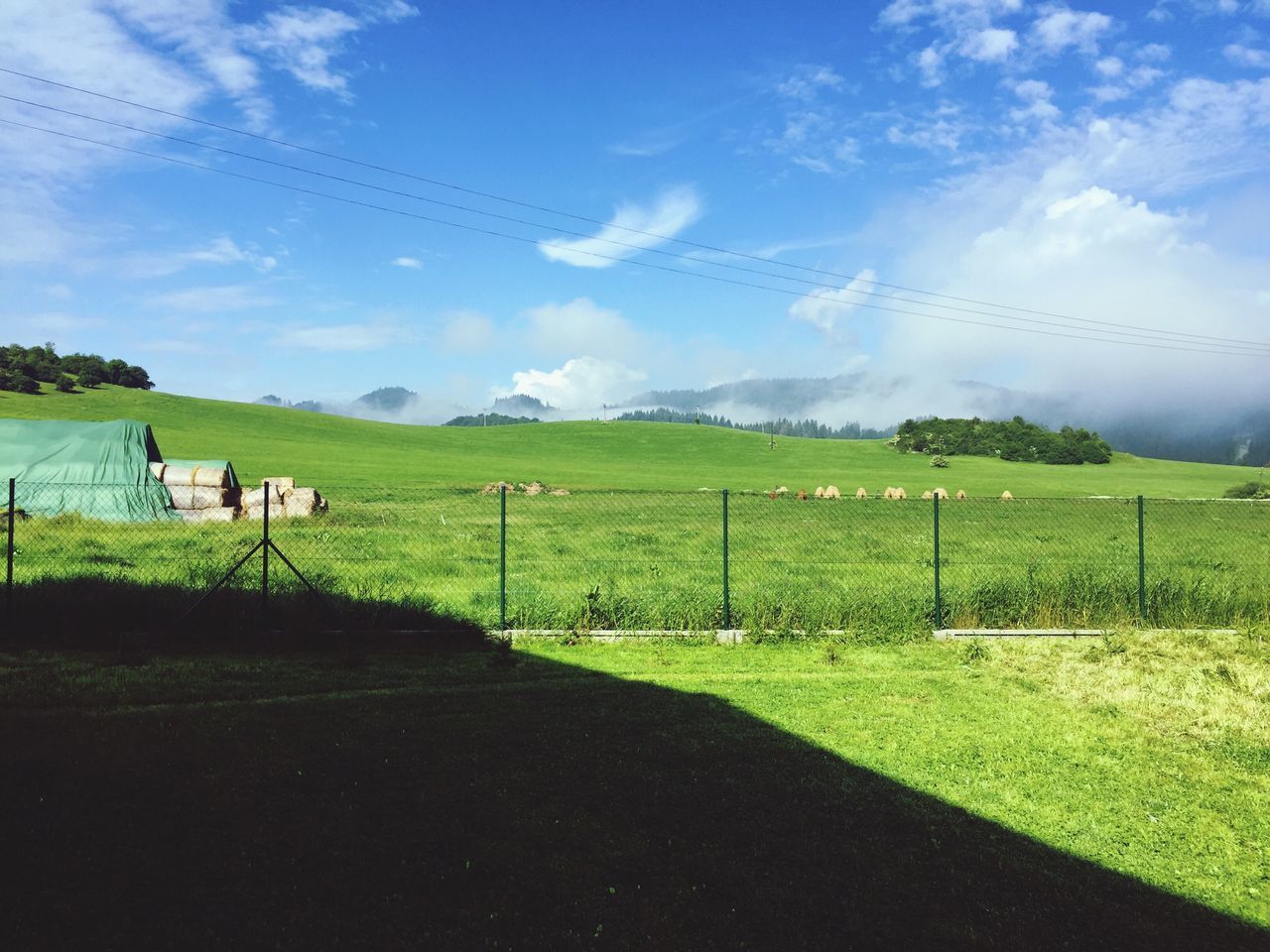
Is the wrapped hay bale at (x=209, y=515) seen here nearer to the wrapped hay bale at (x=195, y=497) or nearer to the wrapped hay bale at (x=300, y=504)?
the wrapped hay bale at (x=195, y=497)

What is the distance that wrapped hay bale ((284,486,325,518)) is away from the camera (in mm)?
28141

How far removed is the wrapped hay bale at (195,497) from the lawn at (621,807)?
18273 millimetres

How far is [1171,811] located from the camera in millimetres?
6363

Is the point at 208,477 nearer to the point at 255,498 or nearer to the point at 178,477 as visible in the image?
the point at 178,477

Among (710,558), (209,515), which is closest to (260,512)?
(209,515)

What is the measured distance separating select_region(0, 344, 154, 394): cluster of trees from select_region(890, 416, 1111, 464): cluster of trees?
101853 millimetres

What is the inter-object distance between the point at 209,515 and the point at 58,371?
84926 mm

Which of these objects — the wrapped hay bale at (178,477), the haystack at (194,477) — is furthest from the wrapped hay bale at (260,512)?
the wrapped hay bale at (178,477)

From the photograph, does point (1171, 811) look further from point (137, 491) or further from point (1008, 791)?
point (137, 491)

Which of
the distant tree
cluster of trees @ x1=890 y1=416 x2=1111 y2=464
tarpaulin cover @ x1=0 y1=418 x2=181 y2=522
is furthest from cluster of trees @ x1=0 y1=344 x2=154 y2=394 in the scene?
cluster of trees @ x1=890 y1=416 x2=1111 y2=464

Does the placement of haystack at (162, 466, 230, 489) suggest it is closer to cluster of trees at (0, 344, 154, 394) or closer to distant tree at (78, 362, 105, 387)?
cluster of trees at (0, 344, 154, 394)

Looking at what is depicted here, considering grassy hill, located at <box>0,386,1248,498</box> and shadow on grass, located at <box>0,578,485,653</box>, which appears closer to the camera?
shadow on grass, located at <box>0,578,485,653</box>

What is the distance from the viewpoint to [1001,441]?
4520 inches

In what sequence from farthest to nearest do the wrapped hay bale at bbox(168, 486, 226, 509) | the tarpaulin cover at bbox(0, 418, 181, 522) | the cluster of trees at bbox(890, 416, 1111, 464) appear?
the cluster of trees at bbox(890, 416, 1111, 464) → the wrapped hay bale at bbox(168, 486, 226, 509) → the tarpaulin cover at bbox(0, 418, 181, 522)
